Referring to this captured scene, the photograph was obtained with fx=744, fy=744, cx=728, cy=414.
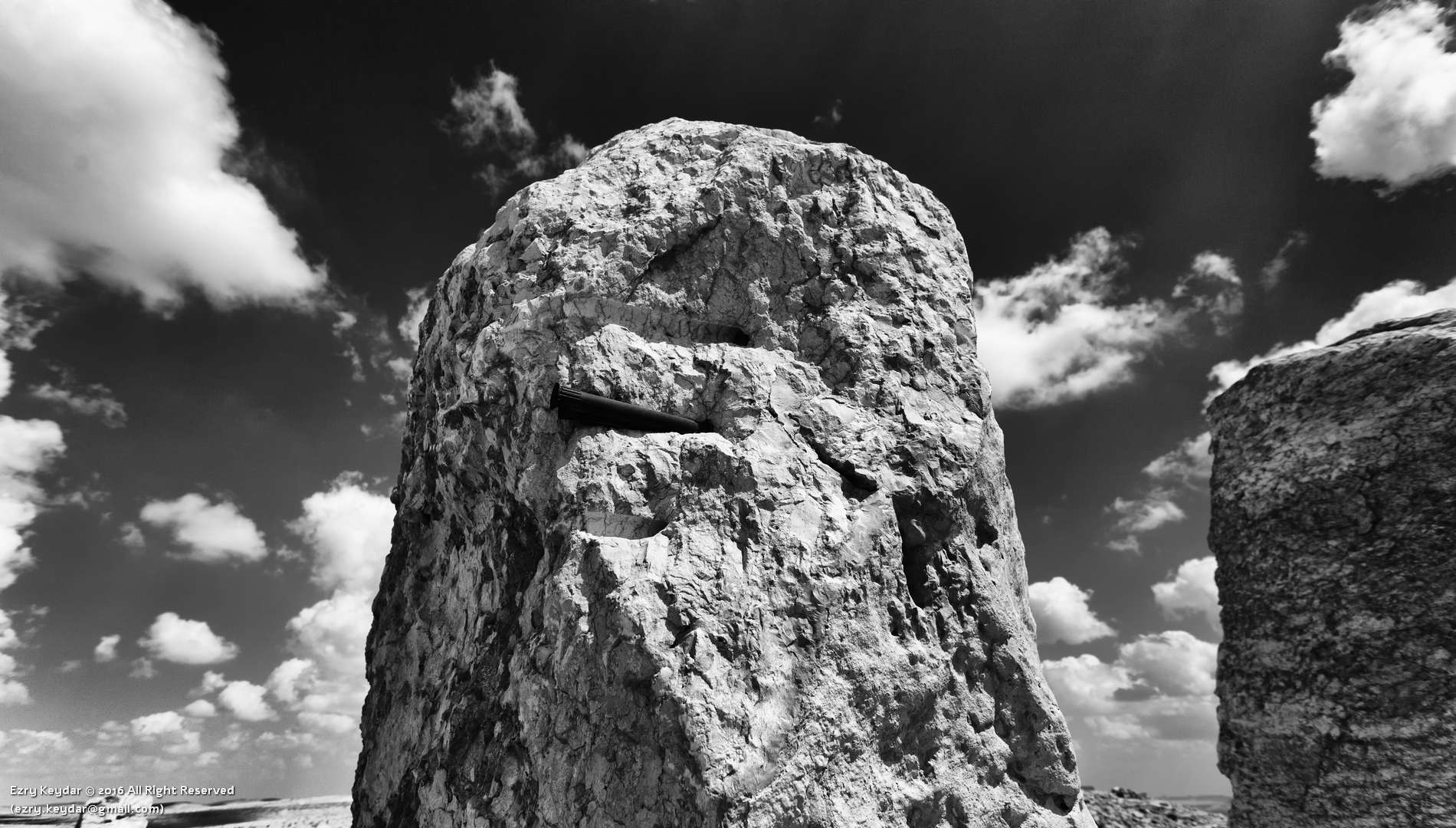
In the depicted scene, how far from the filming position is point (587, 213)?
6.85 metres

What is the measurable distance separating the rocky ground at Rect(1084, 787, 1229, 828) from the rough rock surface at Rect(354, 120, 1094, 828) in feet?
21.2

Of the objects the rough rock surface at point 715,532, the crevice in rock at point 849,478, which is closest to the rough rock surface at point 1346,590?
the rough rock surface at point 715,532

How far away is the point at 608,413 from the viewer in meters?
5.80

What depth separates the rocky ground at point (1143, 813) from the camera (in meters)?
11.0

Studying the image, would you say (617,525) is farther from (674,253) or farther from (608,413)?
(674,253)

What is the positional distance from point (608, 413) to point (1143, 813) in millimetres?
11111

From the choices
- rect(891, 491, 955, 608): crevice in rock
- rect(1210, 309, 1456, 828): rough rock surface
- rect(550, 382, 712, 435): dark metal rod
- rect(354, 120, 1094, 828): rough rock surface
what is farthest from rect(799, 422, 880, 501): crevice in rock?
rect(1210, 309, 1456, 828): rough rock surface

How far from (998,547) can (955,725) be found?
1835mm

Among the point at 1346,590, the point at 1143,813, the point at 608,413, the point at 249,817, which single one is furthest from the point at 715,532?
the point at 249,817

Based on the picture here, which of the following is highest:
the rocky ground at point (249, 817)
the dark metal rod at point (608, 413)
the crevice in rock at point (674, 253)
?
the crevice in rock at point (674, 253)

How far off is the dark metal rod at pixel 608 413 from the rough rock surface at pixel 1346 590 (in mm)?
5184

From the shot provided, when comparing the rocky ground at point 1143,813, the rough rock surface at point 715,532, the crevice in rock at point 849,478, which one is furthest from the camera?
the rocky ground at point 1143,813

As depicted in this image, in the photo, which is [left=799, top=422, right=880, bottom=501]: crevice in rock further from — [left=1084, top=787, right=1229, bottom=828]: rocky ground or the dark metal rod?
[left=1084, top=787, right=1229, bottom=828]: rocky ground

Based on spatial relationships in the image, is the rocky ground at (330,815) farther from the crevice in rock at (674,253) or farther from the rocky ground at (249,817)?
the crevice in rock at (674,253)
